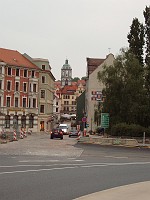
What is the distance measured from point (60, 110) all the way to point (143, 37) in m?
148

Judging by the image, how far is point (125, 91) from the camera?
1916 inches

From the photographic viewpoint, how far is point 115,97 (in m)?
49.1

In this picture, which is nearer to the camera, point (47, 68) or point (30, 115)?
point (30, 115)

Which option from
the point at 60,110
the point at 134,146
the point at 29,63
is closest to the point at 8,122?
the point at 29,63

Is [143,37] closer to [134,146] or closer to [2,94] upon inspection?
[134,146]

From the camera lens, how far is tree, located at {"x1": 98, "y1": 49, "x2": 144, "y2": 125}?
158 feet

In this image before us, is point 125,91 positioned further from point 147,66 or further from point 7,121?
point 7,121

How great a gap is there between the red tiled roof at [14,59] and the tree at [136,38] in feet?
131

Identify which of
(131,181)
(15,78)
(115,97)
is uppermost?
(15,78)

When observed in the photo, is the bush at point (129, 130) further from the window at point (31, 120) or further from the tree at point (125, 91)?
the window at point (31, 120)

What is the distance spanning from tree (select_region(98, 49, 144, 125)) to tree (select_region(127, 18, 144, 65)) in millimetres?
2513

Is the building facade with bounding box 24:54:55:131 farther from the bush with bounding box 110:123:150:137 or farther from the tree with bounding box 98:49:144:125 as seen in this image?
the bush with bounding box 110:123:150:137

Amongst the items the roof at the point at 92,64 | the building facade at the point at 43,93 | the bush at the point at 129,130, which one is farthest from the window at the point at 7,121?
the bush at the point at 129,130

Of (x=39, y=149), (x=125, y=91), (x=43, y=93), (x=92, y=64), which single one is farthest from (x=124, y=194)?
(x=92, y=64)
